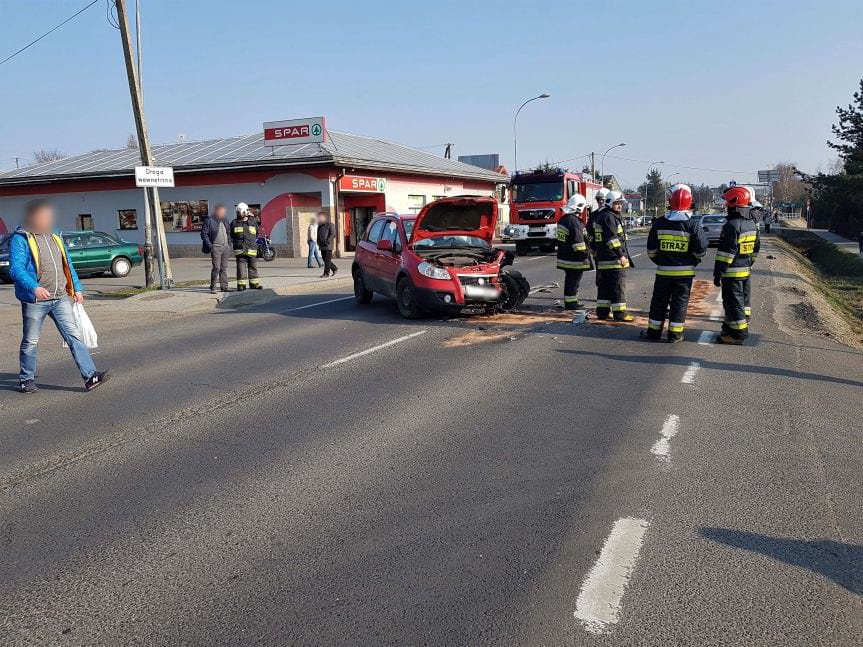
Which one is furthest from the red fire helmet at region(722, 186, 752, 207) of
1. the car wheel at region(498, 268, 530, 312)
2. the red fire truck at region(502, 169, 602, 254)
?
the red fire truck at region(502, 169, 602, 254)

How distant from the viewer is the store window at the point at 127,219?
33562 millimetres

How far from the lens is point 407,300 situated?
11805 mm

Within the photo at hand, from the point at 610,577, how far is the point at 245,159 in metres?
30.5

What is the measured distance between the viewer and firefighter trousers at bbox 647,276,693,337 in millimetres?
9398

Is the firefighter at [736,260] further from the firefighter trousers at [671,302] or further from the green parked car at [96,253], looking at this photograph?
the green parked car at [96,253]

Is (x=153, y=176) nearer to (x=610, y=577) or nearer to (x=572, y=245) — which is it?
(x=572, y=245)

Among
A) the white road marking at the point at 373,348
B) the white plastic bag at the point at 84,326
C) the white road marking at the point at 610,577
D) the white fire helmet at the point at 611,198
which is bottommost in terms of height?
the white road marking at the point at 610,577

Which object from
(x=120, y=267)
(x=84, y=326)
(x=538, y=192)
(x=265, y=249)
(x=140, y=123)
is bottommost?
(x=120, y=267)

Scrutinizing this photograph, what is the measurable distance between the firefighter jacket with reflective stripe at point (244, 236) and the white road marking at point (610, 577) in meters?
13.1

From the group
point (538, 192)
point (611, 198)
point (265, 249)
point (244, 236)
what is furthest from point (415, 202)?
point (611, 198)

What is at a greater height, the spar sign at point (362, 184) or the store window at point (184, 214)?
the spar sign at point (362, 184)

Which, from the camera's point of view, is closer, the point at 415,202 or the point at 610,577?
the point at 610,577

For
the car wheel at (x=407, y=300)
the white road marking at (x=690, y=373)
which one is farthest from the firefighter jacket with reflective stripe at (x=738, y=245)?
the car wheel at (x=407, y=300)

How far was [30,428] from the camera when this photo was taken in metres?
6.15
